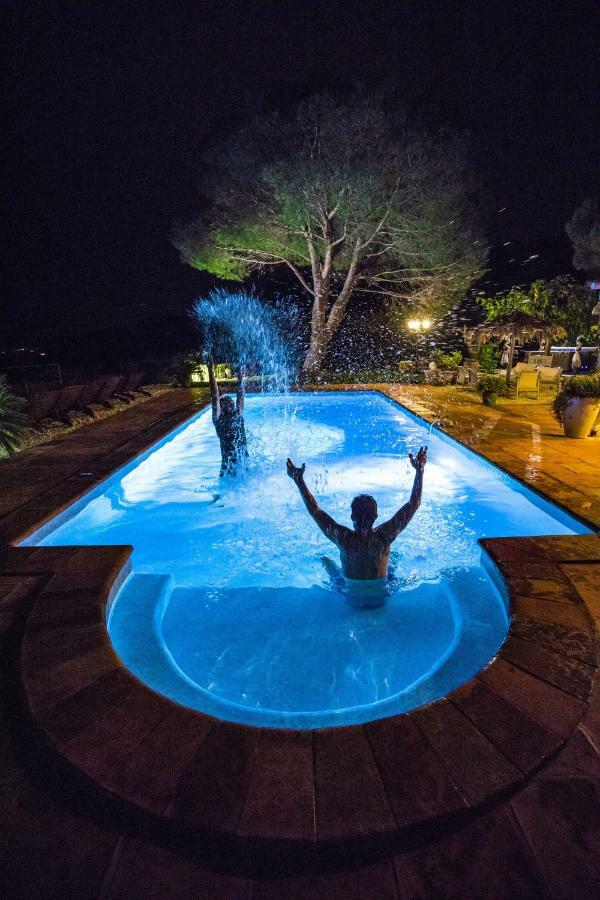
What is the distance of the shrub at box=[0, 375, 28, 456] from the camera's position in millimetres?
6500

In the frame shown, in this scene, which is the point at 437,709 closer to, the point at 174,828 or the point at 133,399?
the point at 174,828

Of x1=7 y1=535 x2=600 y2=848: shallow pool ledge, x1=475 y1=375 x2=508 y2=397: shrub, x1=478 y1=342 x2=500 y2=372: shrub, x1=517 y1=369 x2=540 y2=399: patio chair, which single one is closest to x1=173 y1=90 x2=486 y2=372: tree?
x1=478 y1=342 x2=500 y2=372: shrub

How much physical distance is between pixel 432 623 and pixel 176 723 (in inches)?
81.6

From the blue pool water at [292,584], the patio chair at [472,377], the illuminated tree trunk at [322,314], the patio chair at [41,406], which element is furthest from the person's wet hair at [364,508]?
the illuminated tree trunk at [322,314]

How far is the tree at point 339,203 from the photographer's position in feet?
45.4

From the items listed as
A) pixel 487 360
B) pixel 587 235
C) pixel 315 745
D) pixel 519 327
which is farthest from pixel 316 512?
pixel 587 235

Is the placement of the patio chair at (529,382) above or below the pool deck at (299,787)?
above

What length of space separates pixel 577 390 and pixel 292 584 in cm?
529

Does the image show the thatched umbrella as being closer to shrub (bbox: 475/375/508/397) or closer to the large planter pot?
shrub (bbox: 475/375/508/397)

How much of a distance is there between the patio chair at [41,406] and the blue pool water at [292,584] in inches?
89.0

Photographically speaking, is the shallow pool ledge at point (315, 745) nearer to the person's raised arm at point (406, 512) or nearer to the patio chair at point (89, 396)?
the person's raised arm at point (406, 512)

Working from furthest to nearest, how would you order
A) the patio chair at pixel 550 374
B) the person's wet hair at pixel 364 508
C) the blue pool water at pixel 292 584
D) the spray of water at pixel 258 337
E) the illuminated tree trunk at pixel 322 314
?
the spray of water at pixel 258 337, the illuminated tree trunk at pixel 322 314, the patio chair at pixel 550 374, the person's wet hair at pixel 364 508, the blue pool water at pixel 292 584

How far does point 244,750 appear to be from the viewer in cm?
176

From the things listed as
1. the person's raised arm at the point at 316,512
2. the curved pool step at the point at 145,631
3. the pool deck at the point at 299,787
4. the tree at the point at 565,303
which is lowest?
the curved pool step at the point at 145,631
